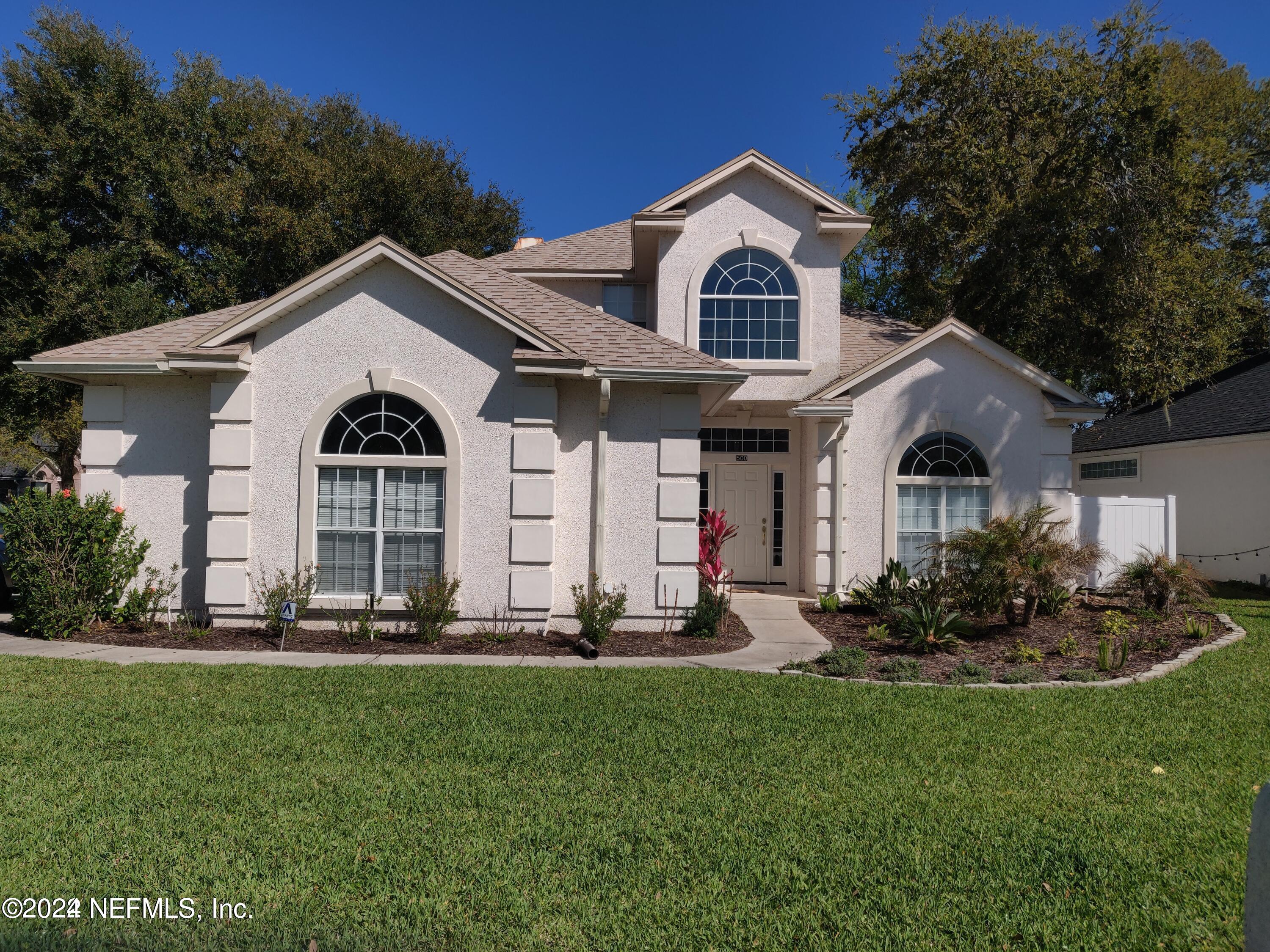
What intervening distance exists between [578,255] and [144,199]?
1430 cm

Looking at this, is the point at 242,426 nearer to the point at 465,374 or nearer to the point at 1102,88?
the point at 465,374

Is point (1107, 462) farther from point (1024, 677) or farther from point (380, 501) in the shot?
point (380, 501)

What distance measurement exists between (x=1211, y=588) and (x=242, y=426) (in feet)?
59.9

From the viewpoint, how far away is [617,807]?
456 centimetres

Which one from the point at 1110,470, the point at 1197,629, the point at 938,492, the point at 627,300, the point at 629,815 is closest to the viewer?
the point at 629,815

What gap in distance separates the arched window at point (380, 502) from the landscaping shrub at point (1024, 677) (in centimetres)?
693

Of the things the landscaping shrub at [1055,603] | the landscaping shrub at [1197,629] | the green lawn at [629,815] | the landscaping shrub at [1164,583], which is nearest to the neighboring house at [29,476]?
the green lawn at [629,815]

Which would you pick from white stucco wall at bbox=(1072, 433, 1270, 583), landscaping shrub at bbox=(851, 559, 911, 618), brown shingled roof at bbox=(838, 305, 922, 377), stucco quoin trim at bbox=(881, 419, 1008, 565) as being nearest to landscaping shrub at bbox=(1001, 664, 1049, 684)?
landscaping shrub at bbox=(851, 559, 911, 618)

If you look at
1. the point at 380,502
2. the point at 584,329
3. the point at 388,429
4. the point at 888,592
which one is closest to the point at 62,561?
the point at 380,502

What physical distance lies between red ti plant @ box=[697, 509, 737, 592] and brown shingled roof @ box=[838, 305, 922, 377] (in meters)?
3.62

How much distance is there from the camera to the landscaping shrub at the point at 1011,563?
413 inches

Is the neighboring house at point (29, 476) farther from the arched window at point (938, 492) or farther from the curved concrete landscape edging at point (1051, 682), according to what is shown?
the curved concrete landscape edging at point (1051, 682)

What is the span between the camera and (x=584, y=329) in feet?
36.7

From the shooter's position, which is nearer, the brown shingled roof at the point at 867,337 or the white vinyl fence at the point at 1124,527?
the white vinyl fence at the point at 1124,527
